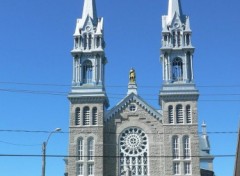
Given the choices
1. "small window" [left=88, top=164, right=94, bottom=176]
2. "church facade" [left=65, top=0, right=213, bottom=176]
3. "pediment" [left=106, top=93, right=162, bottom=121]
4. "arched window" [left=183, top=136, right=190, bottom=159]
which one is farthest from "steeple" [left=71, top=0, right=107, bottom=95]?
"arched window" [left=183, top=136, right=190, bottom=159]

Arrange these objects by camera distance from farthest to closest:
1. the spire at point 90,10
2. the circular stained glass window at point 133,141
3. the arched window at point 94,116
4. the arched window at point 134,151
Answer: the spire at point 90,10, the arched window at point 94,116, the circular stained glass window at point 133,141, the arched window at point 134,151

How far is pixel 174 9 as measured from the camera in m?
59.6

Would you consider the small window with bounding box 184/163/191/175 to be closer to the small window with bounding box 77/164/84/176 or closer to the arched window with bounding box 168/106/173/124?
the arched window with bounding box 168/106/173/124

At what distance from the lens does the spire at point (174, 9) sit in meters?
59.2

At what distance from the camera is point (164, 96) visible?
183ft

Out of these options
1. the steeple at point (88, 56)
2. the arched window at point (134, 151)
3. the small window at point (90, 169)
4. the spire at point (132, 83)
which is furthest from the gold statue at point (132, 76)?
the small window at point (90, 169)

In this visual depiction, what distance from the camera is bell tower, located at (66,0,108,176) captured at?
5459cm

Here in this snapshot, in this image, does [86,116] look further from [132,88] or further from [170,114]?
[170,114]

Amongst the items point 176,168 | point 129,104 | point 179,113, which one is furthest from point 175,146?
point 129,104

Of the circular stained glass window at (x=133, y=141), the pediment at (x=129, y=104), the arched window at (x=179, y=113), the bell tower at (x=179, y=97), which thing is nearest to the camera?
the bell tower at (x=179, y=97)

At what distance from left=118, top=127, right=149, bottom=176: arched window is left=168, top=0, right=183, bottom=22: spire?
13.1m

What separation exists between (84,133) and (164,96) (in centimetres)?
912

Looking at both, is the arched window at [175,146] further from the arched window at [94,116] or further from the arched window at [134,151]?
the arched window at [94,116]

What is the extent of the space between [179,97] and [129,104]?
5.50 m
